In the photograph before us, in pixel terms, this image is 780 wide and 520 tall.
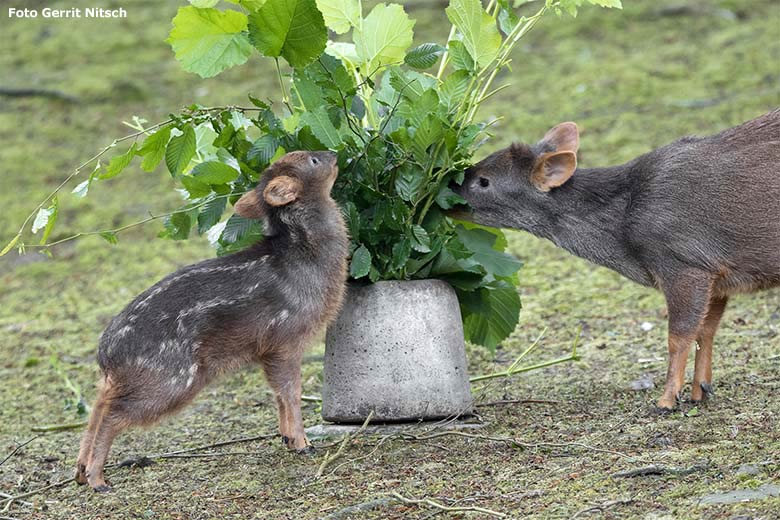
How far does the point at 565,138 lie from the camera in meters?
6.42

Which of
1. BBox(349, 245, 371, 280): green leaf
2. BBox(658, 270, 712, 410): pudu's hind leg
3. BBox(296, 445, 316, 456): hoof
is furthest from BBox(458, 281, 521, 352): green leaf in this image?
BBox(296, 445, 316, 456): hoof

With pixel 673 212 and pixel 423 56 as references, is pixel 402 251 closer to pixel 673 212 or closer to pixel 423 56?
pixel 423 56

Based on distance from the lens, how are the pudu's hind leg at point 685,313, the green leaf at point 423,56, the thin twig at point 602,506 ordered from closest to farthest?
the thin twig at point 602,506 < the green leaf at point 423,56 < the pudu's hind leg at point 685,313

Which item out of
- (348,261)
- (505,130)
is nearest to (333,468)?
(348,261)

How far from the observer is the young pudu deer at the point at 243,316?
523cm

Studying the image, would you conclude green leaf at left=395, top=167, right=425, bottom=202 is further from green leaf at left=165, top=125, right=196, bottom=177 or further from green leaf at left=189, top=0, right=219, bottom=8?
green leaf at left=189, top=0, right=219, bottom=8

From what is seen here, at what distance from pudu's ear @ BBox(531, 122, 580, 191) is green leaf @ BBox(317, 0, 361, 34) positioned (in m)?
1.31

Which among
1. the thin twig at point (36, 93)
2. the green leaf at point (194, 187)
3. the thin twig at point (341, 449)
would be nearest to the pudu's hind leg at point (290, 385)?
the thin twig at point (341, 449)

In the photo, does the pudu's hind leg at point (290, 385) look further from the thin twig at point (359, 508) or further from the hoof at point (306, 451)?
the thin twig at point (359, 508)

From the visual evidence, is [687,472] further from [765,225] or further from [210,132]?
[210,132]

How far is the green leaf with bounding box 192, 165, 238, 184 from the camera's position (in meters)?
5.71

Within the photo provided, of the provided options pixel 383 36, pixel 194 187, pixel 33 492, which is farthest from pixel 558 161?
pixel 33 492

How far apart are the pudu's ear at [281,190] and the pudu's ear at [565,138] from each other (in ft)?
5.51

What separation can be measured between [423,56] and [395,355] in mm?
1508
